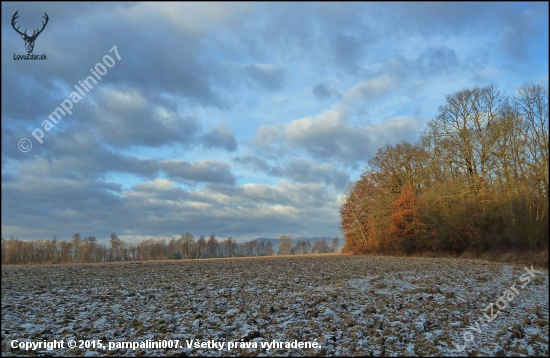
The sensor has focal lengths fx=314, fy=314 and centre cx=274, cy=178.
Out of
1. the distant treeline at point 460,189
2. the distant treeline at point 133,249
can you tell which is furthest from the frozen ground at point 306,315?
the distant treeline at point 133,249

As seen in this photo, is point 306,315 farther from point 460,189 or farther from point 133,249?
point 133,249

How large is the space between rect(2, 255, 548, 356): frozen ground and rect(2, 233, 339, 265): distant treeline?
2294 cm

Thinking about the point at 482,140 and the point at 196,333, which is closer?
the point at 196,333

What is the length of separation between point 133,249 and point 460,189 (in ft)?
351

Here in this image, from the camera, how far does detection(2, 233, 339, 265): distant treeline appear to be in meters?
41.4

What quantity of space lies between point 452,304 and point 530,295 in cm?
405

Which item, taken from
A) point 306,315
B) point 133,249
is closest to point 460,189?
point 306,315

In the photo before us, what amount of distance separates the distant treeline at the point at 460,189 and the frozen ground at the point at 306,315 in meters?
3.97

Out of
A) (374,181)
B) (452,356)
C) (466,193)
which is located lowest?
(452,356)

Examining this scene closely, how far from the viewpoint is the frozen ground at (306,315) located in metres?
8.70

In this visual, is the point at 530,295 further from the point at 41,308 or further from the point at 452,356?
the point at 41,308

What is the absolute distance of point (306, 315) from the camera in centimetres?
1129

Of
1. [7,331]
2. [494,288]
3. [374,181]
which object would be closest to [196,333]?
[7,331]

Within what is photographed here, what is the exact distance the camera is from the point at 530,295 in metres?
13.0
